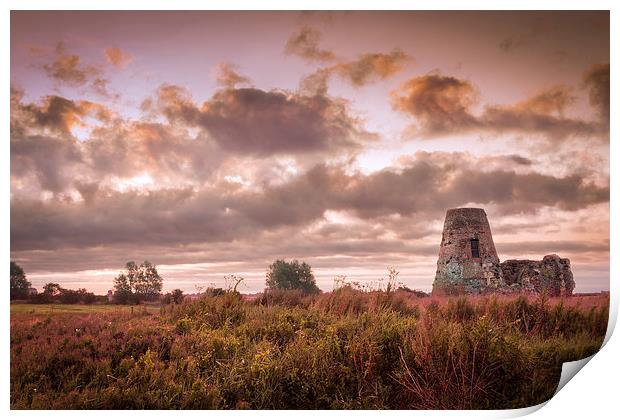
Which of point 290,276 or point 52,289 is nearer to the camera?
point 52,289

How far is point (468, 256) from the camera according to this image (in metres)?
11.1

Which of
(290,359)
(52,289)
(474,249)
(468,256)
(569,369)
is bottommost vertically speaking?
(569,369)

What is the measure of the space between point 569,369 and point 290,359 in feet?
10.9

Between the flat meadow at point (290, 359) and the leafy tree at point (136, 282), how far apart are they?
0.23m

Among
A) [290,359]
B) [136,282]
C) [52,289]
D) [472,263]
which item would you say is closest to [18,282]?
[52,289]

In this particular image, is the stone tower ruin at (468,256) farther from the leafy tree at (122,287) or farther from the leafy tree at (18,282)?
the leafy tree at (18,282)

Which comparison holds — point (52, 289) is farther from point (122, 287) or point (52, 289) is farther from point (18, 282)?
point (122, 287)

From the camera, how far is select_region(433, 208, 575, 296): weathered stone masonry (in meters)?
11.0

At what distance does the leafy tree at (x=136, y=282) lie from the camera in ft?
23.1

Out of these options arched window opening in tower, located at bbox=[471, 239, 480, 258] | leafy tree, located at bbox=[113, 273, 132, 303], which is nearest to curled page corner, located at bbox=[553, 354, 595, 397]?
arched window opening in tower, located at bbox=[471, 239, 480, 258]

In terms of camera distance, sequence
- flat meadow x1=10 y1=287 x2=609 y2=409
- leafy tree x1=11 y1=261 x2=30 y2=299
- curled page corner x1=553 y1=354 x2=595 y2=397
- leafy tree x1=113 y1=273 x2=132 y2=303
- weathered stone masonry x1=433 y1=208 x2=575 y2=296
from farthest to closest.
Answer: weathered stone masonry x1=433 y1=208 x2=575 y2=296 < leafy tree x1=113 y1=273 x2=132 y2=303 < leafy tree x1=11 y1=261 x2=30 y2=299 < curled page corner x1=553 y1=354 x2=595 y2=397 < flat meadow x1=10 y1=287 x2=609 y2=409

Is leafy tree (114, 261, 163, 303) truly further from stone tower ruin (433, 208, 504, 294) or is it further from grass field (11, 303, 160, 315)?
stone tower ruin (433, 208, 504, 294)

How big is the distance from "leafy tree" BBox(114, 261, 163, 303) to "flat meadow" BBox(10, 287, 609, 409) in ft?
0.76
